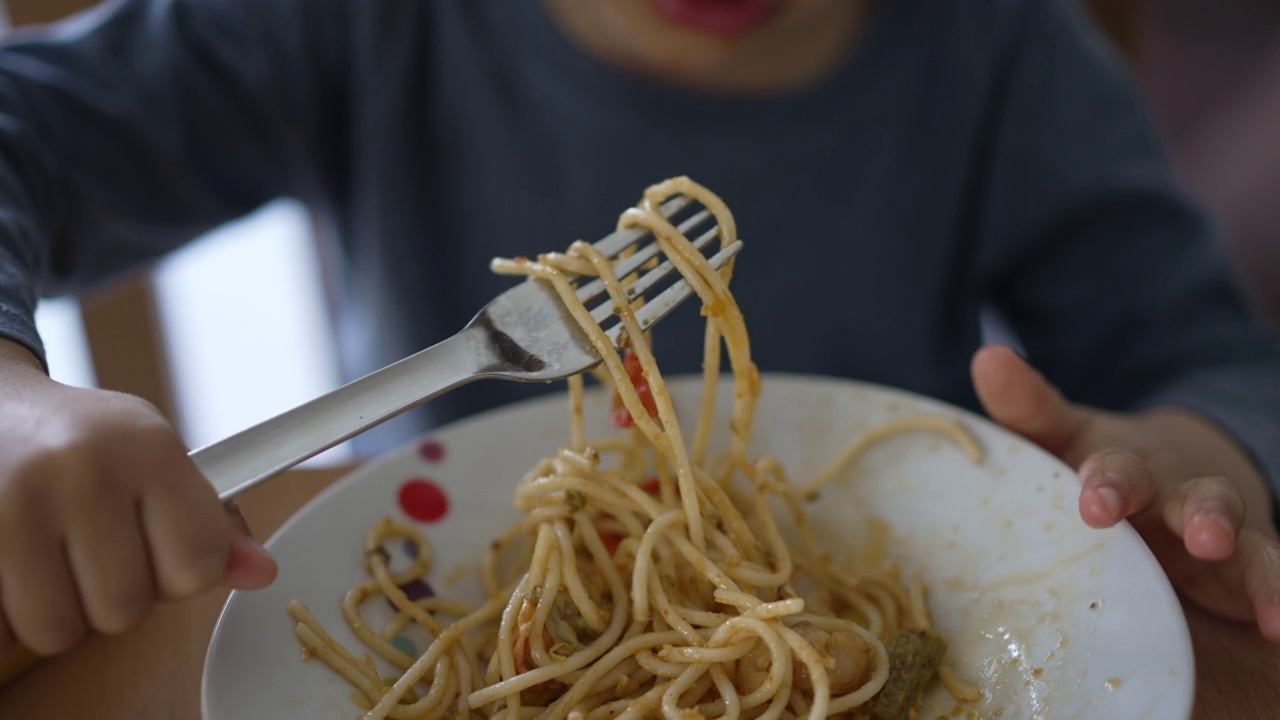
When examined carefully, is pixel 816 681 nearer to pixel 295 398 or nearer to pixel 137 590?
pixel 137 590

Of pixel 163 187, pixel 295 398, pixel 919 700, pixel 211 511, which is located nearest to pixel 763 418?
pixel 919 700

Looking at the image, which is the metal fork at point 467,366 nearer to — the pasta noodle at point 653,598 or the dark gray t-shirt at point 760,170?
the pasta noodle at point 653,598

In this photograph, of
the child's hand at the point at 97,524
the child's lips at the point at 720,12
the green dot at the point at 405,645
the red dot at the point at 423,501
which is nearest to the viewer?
the child's hand at the point at 97,524

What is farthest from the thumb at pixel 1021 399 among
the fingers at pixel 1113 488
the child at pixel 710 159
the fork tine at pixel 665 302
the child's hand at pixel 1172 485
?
the child at pixel 710 159

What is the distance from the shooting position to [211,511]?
0.58m

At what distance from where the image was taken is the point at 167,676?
0.78 metres

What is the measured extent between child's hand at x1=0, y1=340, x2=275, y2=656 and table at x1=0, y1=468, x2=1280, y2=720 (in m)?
0.19

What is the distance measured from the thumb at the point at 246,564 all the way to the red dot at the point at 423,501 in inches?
10.8

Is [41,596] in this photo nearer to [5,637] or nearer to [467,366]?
[5,637]

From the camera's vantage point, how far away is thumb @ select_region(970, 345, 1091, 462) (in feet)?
2.86

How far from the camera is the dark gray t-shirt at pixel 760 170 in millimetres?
1354

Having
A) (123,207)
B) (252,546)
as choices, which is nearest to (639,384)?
(252,546)

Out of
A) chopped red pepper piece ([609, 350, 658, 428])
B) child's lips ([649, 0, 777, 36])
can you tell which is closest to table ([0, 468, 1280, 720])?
chopped red pepper piece ([609, 350, 658, 428])

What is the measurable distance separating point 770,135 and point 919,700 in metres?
0.87
